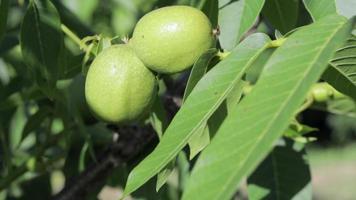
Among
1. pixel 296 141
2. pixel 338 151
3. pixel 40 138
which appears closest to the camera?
pixel 296 141

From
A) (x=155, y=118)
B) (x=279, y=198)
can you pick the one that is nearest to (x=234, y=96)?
(x=155, y=118)

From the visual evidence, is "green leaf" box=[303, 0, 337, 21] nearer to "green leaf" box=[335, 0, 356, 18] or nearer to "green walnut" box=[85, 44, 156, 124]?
"green leaf" box=[335, 0, 356, 18]

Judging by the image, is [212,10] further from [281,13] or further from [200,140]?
[200,140]

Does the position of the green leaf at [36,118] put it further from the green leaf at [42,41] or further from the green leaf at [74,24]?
the green leaf at [42,41]

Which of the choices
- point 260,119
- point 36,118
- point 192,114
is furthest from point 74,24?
point 260,119

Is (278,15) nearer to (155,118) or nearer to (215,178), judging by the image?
(155,118)

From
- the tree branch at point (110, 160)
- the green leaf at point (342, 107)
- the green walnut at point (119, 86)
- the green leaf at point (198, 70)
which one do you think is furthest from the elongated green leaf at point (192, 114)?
the green leaf at point (342, 107)
